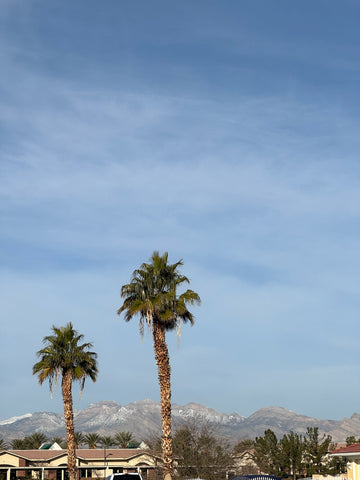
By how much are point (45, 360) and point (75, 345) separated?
2.53m

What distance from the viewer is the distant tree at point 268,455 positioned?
61.8 meters

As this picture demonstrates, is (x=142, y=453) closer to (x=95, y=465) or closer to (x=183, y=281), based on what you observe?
(x=95, y=465)

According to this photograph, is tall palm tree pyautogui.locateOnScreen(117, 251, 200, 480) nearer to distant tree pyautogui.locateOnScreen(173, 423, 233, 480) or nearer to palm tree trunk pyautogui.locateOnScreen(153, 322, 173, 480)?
palm tree trunk pyautogui.locateOnScreen(153, 322, 173, 480)

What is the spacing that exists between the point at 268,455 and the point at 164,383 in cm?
2341

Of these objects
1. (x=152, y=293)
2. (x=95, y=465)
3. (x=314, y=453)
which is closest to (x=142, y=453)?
(x=95, y=465)

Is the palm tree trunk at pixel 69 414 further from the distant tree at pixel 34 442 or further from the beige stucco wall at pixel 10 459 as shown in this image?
the distant tree at pixel 34 442

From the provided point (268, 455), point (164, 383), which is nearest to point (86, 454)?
point (268, 455)

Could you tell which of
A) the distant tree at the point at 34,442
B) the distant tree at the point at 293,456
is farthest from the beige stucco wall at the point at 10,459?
the distant tree at the point at 293,456

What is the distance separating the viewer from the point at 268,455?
63.2 meters

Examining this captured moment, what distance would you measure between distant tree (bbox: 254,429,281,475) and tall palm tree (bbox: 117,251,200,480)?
2112cm

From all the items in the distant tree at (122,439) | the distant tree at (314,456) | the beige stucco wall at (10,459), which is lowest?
the distant tree at (314,456)

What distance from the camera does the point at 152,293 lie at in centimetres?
4597

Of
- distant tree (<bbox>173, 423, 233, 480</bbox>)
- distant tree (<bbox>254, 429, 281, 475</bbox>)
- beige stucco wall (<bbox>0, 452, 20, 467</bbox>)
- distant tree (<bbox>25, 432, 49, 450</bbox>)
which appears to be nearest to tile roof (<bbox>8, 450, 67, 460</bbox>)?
beige stucco wall (<bbox>0, 452, 20, 467</bbox>)

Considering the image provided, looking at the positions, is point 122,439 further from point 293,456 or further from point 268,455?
point 293,456
